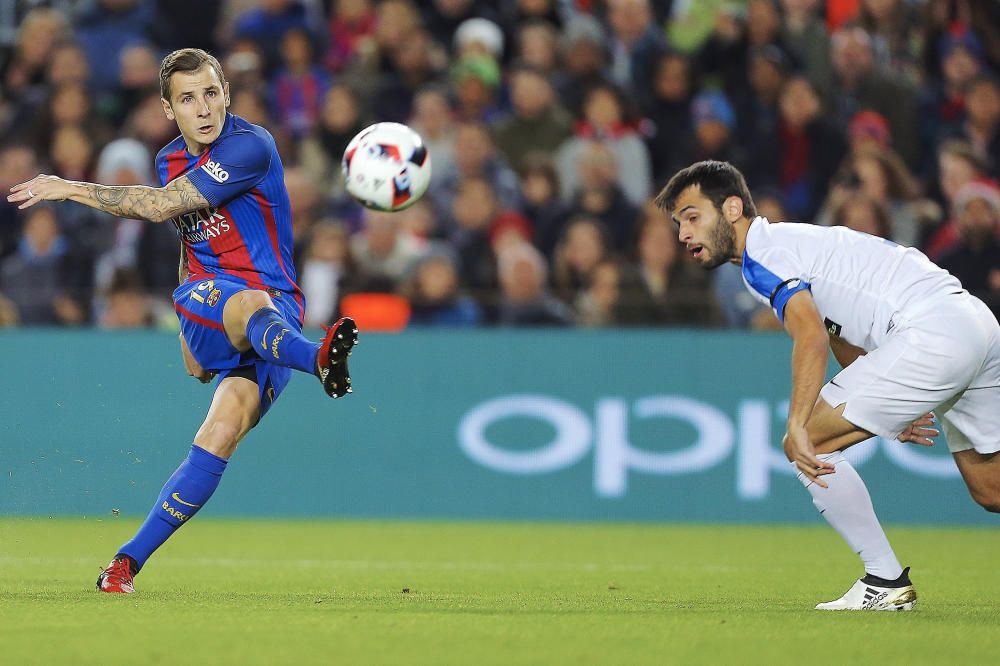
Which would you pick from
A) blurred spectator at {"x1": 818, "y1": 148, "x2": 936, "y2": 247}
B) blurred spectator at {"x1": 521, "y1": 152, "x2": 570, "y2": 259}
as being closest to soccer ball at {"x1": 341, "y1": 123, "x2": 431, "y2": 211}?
blurred spectator at {"x1": 521, "y1": 152, "x2": 570, "y2": 259}

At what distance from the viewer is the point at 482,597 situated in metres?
7.22

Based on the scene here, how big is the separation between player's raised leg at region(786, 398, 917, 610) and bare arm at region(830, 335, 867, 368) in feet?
1.90

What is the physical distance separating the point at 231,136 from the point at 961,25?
1002cm

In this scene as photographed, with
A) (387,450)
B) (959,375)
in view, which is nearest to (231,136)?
(959,375)

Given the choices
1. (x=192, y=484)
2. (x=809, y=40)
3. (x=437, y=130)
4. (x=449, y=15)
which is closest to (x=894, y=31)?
(x=809, y=40)

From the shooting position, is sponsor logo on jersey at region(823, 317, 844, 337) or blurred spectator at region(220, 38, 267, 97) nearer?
sponsor logo on jersey at region(823, 317, 844, 337)

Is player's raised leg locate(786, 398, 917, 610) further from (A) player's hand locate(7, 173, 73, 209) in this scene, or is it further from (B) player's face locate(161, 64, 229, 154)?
(A) player's hand locate(7, 173, 73, 209)

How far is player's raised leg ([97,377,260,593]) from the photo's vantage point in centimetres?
702

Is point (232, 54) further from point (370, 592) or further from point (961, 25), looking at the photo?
point (370, 592)

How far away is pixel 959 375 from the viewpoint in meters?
6.58

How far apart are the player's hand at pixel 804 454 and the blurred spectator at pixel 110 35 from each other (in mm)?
11309

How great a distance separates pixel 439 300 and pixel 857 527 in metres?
6.40

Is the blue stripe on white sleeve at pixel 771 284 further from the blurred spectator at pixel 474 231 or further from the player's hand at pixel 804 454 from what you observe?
the blurred spectator at pixel 474 231

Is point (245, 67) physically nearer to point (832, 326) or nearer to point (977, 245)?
point (977, 245)
